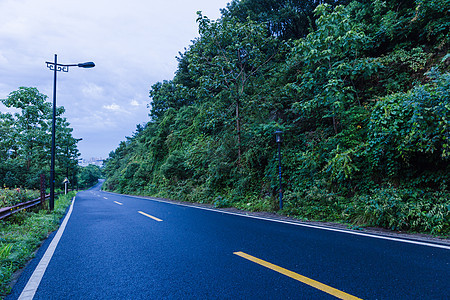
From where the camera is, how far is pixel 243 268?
345cm

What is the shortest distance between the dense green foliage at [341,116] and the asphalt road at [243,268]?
8.26ft

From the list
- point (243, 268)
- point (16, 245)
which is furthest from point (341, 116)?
point (16, 245)

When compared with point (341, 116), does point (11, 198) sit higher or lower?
lower

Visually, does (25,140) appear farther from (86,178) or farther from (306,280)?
(86,178)

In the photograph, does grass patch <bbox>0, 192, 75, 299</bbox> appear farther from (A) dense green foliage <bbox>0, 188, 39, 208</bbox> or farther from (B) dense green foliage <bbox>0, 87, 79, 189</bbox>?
(B) dense green foliage <bbox>0, 87, 79, 189</bbox>

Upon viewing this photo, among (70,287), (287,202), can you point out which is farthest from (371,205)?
(70,287)

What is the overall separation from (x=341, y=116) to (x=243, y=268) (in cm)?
816

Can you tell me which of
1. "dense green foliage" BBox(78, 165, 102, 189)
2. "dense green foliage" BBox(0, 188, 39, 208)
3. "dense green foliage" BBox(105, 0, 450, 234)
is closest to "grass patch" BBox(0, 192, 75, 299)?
"dense green foliage" BBox(0, 188, 39, 208)

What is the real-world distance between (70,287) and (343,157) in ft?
24.8

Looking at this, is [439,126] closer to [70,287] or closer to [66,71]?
[70,287]

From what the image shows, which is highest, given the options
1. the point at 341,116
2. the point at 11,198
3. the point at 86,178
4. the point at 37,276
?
the point at 341,116

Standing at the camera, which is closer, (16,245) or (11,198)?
(16,245)

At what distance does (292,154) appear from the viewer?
420 inches

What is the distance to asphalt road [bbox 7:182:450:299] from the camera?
2.76 metres
